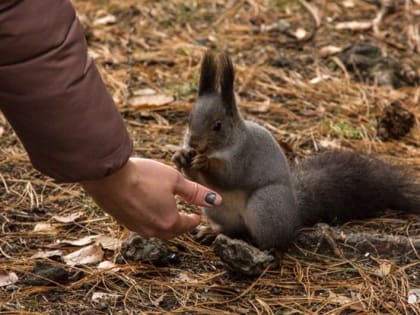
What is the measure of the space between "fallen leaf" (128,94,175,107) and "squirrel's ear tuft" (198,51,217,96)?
103cm

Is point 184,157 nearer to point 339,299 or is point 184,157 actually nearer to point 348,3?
point 339,299

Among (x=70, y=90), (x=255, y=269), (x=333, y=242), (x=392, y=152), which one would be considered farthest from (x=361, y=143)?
(x=70, y=90)

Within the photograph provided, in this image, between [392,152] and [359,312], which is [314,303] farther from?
[392,152]

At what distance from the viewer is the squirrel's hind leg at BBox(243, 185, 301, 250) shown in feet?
6.90

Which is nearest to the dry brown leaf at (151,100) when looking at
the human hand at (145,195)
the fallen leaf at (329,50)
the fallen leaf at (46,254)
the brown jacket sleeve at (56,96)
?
the fallen leaf at (329,50)

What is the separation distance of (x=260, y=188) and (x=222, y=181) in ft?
0.34

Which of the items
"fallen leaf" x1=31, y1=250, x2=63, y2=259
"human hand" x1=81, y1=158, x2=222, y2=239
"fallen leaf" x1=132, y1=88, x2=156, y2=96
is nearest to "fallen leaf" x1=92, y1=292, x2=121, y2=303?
"fallen leaf" x1=31, y1=250, x2=63, y2=259

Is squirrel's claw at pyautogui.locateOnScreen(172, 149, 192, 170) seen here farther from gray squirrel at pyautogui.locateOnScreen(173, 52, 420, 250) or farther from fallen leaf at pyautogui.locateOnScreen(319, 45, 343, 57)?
fallen leaf at pyautogui.locateOnScreen(319, 45, 343, 57)

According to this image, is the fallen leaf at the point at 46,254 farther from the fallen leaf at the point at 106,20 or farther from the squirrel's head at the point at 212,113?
the fallen leaf at the point at 106,20

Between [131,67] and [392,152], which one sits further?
[131,67]

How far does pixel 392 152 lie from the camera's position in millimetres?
2762

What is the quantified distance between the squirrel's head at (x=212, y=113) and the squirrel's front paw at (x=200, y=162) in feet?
0.07

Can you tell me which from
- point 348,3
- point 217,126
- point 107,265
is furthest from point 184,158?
point 348,3

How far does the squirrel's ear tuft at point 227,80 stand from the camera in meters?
1.95
